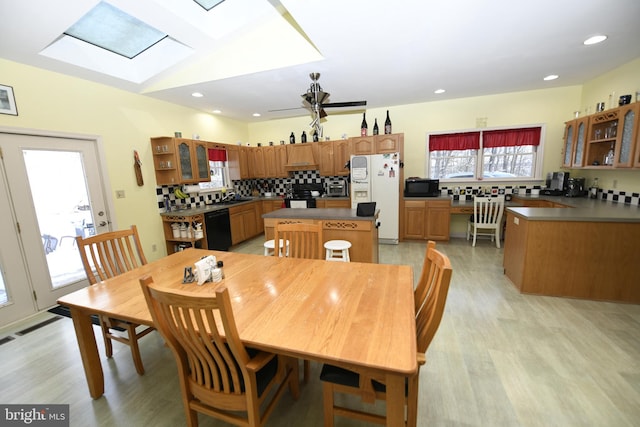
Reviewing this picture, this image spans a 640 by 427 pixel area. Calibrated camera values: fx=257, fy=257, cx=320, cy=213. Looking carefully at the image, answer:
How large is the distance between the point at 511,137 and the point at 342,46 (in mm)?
3726

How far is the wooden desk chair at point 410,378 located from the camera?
109cm

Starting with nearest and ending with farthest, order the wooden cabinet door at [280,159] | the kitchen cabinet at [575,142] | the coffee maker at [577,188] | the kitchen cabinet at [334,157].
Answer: the kitchen cabinet at [575,142] → the coffee maker at [577,188] → the kitchen cabinet at [334,157] → the wooden cabinet door at [280,159]

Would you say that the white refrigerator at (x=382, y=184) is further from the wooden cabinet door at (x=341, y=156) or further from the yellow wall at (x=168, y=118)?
the yellow wall at (x=168, y=118)

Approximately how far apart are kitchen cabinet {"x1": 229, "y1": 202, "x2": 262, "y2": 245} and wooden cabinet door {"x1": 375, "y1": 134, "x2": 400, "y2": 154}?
2754 millimetres

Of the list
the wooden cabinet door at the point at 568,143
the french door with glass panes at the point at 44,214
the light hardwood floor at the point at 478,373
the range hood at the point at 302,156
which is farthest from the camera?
the range hood at the point at 302,156

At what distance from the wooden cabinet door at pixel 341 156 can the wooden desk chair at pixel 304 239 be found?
321 cm

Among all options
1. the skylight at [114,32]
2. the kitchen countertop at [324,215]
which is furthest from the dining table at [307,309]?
the skylight at [114,32]

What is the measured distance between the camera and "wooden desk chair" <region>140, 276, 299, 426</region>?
99 centimetres

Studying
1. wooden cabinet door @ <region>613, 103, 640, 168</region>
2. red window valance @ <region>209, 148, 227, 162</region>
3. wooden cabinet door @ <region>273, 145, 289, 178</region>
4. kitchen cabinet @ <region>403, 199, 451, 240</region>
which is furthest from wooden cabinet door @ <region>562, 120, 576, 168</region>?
red window valance @ <region>209, 148, 227, 162</region>

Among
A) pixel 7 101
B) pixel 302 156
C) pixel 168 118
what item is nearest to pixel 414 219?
pixel 302 156

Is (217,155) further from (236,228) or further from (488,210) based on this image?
(488,210)

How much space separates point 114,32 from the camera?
2783mm

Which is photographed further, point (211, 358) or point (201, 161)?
point (201, 161)

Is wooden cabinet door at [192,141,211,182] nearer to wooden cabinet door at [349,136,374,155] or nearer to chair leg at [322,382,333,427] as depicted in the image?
wooden cabinet door at [349,136,374,155]
